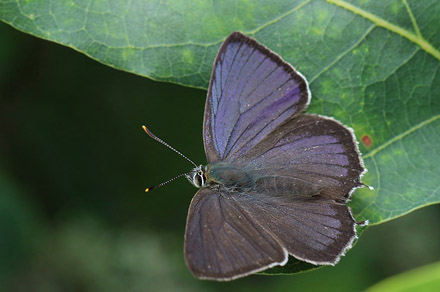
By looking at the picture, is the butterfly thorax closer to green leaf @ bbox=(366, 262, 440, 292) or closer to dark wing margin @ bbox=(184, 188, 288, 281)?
dark wing margin @ bbox=(184, 188, 288, 281)

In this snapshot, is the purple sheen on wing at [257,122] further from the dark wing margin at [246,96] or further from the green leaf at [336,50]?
the green leaf at [336,50]

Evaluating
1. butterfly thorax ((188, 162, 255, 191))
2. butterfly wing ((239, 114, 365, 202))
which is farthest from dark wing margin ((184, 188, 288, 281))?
butterfly wing ((239, 114, 365, 202))

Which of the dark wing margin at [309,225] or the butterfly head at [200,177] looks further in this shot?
the butterfly head at [200,177]

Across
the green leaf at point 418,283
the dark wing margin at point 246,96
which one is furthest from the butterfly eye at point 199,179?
the green leaf at point 418,283

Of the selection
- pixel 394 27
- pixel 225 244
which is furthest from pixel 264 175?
→ pixel 394 27

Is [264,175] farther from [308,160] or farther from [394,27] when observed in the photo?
[394,27]

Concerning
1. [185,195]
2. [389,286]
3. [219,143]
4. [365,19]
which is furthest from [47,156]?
[389,286]

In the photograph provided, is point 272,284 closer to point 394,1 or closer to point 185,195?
point 185,195
